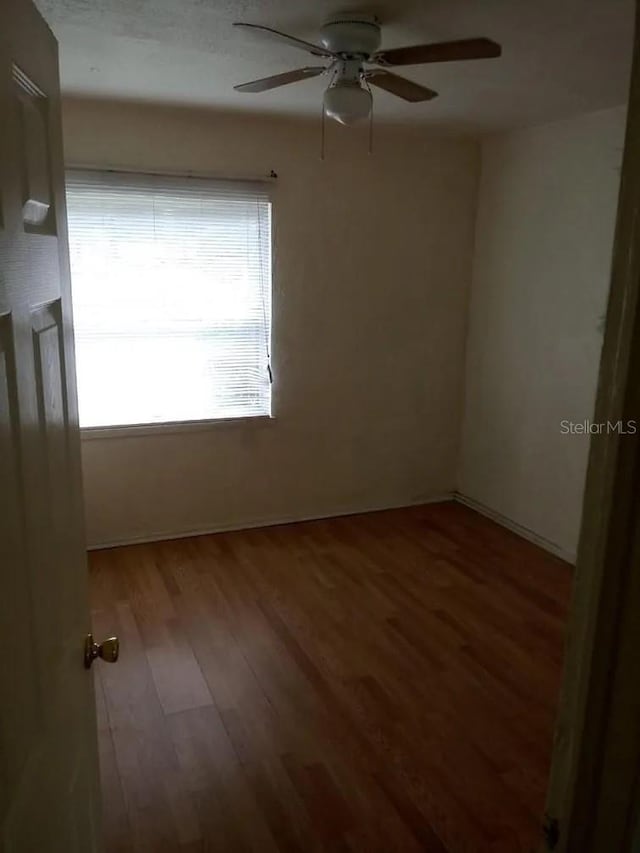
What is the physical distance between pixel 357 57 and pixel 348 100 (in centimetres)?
15

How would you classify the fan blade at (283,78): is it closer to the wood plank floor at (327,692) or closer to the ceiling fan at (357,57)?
the ceiling fan at (357,57)

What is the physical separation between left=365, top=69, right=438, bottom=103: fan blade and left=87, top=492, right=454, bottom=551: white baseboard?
267 centimetres

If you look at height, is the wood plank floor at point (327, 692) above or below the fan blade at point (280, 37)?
below

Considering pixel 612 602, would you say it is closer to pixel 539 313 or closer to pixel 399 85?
pixel 399 85

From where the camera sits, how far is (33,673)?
33.5 inches

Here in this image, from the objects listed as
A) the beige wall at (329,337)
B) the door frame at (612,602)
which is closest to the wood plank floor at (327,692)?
the beige wall at (329,337)

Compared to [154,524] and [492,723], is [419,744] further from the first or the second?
[154,524]

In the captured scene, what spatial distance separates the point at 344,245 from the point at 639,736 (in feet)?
12.0

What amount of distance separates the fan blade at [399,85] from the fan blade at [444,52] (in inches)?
5.2

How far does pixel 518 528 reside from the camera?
4148mm

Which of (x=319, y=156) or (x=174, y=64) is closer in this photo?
(x=174, y=64)

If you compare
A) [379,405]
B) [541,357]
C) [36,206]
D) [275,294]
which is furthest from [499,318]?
[36,206]

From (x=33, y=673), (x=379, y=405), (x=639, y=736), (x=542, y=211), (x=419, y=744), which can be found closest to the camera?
(x=639, y=736)

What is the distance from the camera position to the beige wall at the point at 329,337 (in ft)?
12.3
